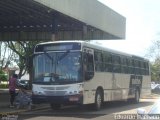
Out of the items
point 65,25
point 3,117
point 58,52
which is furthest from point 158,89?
point 3,117

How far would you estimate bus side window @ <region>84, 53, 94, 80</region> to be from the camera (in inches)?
834

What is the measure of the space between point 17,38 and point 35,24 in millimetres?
6436

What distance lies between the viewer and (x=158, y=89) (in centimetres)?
5953

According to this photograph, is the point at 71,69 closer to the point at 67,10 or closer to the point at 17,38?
the point at 67,10

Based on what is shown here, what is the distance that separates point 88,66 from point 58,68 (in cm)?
Answer: 142

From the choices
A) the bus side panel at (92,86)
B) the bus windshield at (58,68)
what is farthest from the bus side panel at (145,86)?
the bus windshield at (58,68)

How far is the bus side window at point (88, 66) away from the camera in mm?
21188

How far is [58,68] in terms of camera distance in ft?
68.8

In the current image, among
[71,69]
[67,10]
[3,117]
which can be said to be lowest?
[3,117]

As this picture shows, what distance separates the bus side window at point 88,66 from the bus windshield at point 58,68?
45 cm

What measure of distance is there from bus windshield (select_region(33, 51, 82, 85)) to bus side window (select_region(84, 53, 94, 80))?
45 centimetres

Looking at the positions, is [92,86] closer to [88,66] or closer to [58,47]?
[88,66]

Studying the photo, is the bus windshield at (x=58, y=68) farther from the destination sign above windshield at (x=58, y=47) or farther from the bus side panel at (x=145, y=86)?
the bus side panel at (x=145, y=86)

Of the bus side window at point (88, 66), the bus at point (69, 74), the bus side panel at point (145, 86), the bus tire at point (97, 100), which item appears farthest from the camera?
the bus side panel at point (145, 86)
